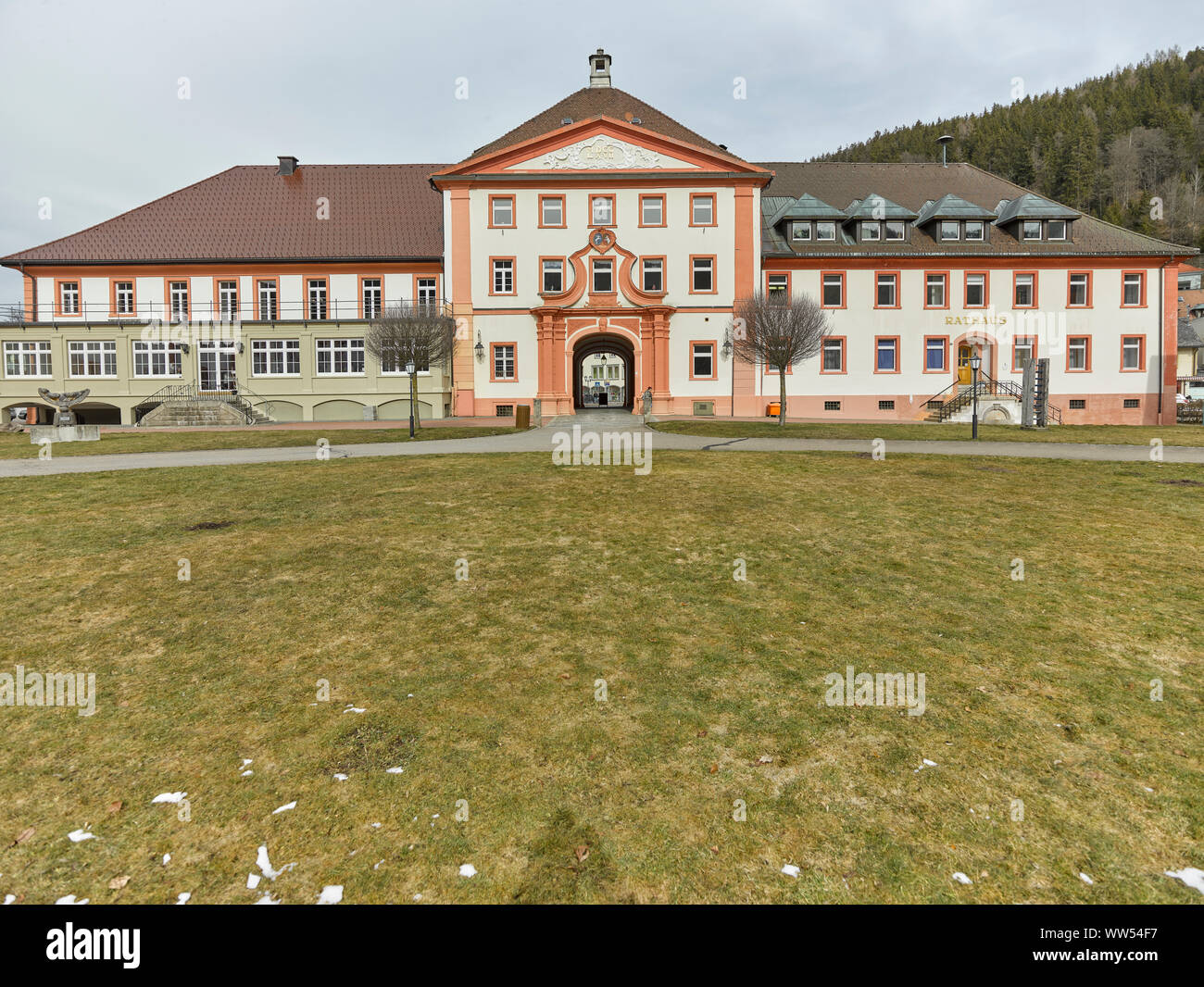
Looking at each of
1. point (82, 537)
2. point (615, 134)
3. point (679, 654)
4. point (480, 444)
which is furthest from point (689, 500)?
point (615, 134)

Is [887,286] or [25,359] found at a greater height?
[887,286]

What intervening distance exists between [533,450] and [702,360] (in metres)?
20.6

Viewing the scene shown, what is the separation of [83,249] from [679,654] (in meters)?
47.1

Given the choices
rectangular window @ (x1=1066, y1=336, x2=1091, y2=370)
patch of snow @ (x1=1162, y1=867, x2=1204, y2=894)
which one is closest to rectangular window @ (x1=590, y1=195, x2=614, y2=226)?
rectangular window @ (x1=1066, y1=336, x2=1091, y2=370)

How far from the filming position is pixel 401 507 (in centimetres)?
1047

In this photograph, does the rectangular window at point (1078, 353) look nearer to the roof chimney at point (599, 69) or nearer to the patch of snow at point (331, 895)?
the roof chimney at point (599, 69)

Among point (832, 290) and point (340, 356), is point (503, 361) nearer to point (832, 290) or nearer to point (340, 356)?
point (340, 356)

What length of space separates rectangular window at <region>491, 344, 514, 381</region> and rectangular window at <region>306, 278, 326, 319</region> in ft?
35.0

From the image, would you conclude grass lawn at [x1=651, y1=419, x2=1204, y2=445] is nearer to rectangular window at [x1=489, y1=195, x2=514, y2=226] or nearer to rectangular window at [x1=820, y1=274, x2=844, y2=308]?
rectangular window at [x1=820, y1=274, x2=844, y2=308]

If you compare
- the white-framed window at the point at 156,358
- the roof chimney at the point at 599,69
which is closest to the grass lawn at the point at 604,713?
the white-framed window at the point at 156,358

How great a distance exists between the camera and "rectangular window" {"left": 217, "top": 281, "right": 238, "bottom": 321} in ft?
128

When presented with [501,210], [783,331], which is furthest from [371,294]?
[783,331]

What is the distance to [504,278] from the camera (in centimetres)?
3659

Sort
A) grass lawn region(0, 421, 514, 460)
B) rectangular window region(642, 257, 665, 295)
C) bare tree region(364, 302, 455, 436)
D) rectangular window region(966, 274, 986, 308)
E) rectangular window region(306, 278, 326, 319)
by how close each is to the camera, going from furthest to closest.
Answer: rectangular window region(306, 278, 326, 319), rectangular window region(966, 274, 986, 308), rectangular window region(642, 257, 665, 295), bare tree region(364, 302, 455, 436), grass lawn region(0, 421, 514, 460)
